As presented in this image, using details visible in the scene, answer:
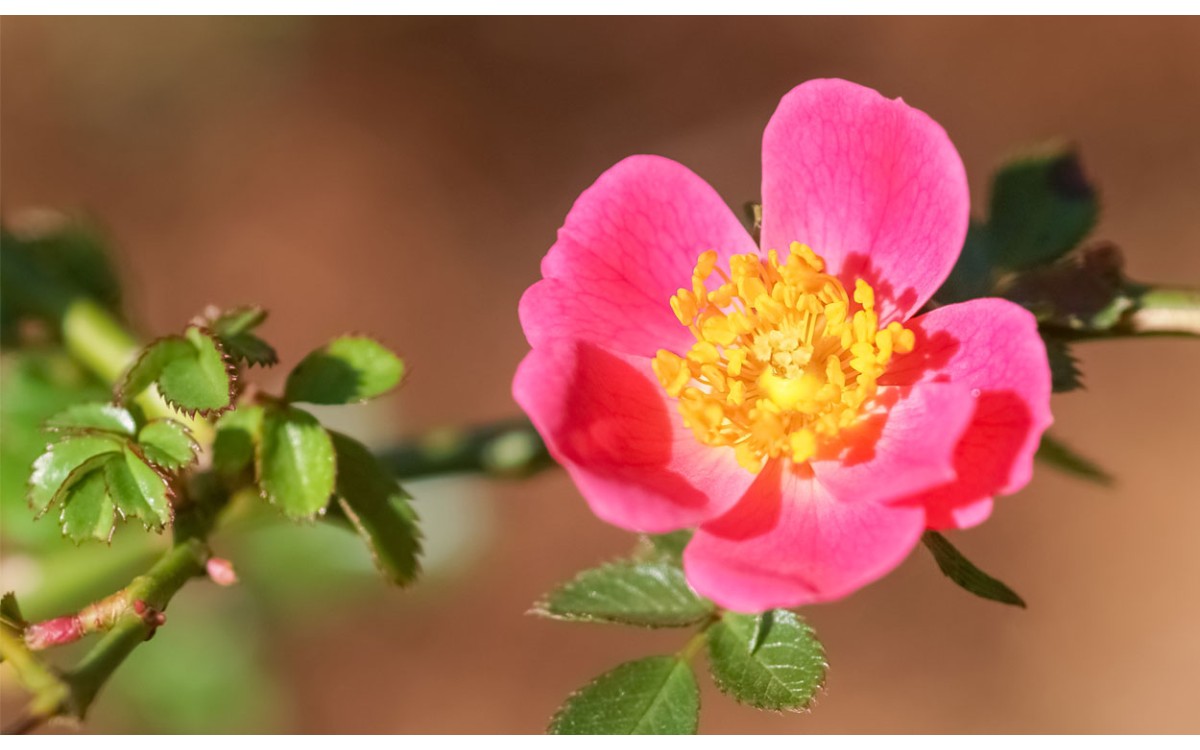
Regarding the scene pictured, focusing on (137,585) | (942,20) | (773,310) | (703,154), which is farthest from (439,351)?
(137,585)

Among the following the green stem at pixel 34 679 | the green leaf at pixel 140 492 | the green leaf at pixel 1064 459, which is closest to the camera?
the green stem at pixel 34 679

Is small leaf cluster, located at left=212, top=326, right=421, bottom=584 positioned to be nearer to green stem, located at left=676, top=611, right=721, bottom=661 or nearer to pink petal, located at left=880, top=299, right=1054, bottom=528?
green stem, located at left=676, top=611, right=721, bottom=661

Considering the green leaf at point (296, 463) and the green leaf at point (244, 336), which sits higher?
the green leaf at point (244, 336)

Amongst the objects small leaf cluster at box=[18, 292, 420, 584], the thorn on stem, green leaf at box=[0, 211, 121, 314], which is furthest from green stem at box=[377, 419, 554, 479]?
green leaf at box=[0, 211, 121, 314]

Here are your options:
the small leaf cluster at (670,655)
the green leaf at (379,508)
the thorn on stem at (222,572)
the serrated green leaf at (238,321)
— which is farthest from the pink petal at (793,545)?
the serrated green leaf at (238,321)

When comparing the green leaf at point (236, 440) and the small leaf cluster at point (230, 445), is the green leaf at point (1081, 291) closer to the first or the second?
the small leaf cluster at point (230, 445)

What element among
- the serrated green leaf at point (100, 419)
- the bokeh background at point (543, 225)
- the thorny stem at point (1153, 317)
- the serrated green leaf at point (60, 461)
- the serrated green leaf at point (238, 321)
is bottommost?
the bokeh background at point (543, 225)

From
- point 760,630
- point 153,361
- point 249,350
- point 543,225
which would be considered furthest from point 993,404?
point 543,225
